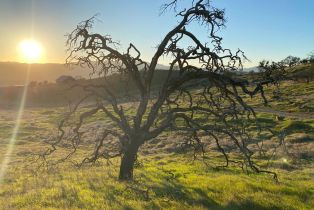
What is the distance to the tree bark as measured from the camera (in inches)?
784

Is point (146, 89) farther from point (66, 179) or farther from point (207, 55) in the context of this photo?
point (66, 179)

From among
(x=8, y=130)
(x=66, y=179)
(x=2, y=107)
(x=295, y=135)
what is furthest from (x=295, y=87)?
(x=66, y=179)

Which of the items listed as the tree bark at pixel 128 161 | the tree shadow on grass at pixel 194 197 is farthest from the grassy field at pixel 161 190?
the tree bark at pixel 128 161

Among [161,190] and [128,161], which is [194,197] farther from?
[128,161]

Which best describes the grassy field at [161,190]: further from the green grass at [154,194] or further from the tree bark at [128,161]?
the tree bark at [128,161]

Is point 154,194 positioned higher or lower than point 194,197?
lower

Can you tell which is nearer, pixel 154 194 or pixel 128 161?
pixel 154 194

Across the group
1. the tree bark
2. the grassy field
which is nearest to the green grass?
the grassy field

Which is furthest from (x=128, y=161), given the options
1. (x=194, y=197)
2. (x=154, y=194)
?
(x=194, y=197)

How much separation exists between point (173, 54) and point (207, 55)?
160cm

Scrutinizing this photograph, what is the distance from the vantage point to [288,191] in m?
17.5

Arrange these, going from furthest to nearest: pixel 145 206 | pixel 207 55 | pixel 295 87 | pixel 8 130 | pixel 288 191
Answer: pixel 295 87 < pixel 8 130 < pixel 207 55 < pixel 288 191 < pixel 145 206

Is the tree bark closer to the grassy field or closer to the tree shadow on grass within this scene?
the grassy field

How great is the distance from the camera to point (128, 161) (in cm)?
2023
